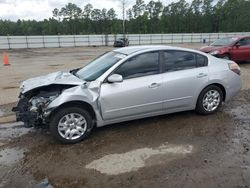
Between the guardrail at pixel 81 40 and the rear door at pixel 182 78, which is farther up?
the guardrail at pixel 81 40

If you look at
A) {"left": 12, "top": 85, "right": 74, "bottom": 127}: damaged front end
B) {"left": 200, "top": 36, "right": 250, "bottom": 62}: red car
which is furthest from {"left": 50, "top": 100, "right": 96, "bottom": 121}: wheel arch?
{"left": 200, "top": 36, "right": 250, "bottom": 62}: red car

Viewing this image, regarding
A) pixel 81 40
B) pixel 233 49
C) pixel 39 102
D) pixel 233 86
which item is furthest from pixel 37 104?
pixel 81 40

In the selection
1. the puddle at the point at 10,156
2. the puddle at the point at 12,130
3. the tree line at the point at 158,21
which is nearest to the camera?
the puddle at the point at 10,156

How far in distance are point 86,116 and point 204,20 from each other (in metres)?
86.8

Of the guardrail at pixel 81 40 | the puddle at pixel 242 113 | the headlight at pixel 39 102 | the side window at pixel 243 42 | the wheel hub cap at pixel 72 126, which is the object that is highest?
the guardrail at pixel 81 40

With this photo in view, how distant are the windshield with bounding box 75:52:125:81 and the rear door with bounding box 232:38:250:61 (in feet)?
29.1

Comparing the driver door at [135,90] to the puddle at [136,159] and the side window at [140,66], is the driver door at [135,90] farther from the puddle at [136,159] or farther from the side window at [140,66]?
the puddle at [136,159]

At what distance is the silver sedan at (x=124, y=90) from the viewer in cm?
416

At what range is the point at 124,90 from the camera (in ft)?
14.3

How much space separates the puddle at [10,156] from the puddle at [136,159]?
1.17 m

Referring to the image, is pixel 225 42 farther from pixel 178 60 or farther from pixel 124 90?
pixel 124 90

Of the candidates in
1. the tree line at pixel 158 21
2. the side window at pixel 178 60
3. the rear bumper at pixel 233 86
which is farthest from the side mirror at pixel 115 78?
the tree line at pixel 158 21

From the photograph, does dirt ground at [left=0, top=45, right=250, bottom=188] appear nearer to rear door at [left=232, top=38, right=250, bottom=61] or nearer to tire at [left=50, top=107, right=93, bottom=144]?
tire at [left=50, top=107, right=93, bottom=144]

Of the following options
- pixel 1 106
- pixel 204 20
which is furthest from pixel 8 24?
pixel 1 106
